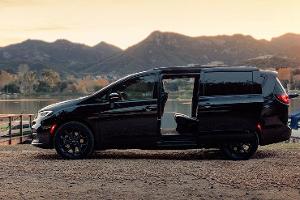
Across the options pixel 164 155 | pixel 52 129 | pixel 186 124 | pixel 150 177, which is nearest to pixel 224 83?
pixel 186 124

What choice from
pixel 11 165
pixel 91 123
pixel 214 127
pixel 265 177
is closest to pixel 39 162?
pixel 11 165

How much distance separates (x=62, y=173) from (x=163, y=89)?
3.13 metres

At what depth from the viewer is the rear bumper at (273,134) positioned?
472 inches

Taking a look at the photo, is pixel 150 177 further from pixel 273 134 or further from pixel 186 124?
pixel 273 134

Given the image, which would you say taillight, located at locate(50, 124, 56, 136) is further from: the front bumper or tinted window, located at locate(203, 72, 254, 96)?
tinted window, located at locate(203, 72, 254, 96)

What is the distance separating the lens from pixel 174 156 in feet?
41.2

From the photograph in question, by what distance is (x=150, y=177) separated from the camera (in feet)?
30.1

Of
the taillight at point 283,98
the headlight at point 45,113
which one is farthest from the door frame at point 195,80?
the headlight at point 45,113

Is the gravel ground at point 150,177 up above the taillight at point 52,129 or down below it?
below

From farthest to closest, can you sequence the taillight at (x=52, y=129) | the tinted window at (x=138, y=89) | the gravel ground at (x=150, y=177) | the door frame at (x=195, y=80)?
the taillight at (x=52, y=129), the tinted window at (x=138, y=89), the door frame at (x=195, y=80), the gravel ground at (x=150, y=177)

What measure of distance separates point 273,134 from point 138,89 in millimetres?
2928

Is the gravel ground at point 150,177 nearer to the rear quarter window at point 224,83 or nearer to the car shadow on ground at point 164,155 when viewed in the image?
the car shadow on ground at point 164,155

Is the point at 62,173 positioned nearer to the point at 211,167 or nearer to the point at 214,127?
the point at 211,167

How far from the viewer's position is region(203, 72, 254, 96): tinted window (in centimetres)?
1187
